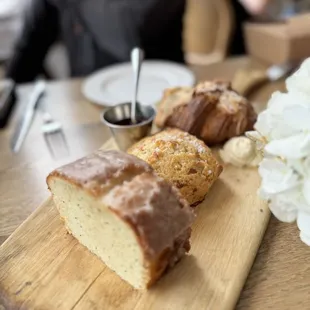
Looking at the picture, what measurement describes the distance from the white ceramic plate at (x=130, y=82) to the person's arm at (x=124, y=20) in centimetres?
32

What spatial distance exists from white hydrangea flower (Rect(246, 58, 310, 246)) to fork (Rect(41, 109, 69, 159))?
812mm

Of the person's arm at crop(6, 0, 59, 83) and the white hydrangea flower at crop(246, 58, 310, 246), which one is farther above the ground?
the white hydrangea flower at crop(246, 58, 310, 246)

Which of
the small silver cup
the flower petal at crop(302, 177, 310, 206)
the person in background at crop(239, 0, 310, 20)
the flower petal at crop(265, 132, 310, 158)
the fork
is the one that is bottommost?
the person in background at crop(239, 0, 310, 20)

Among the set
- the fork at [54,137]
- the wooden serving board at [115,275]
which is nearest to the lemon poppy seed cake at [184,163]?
the wooden serving board at [115,275]

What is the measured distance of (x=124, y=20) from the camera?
2420 millimetres

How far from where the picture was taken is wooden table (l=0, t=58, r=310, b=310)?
102cm

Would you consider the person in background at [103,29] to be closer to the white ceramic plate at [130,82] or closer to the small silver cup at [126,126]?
the white ceramic plate at [130,82]

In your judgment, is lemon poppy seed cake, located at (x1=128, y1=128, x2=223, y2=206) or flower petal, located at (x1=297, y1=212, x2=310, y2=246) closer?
flower petal, located at (x1=297, y1=212, x2=310, y2=246)

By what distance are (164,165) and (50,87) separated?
3.55 ft

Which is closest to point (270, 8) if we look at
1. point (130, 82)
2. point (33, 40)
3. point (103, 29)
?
point (103, 29)

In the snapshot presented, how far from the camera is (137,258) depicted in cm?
99

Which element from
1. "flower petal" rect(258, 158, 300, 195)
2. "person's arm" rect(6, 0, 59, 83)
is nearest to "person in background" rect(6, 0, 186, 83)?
"person's arm" rect(6, 0, 59, 83)

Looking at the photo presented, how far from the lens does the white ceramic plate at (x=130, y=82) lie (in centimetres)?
193

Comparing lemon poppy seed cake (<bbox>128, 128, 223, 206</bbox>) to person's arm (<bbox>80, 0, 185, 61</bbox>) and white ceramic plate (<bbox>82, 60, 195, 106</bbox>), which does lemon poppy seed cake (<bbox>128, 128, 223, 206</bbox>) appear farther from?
person's arm (<bbox>80, 0, 185, 61</bbox>)
